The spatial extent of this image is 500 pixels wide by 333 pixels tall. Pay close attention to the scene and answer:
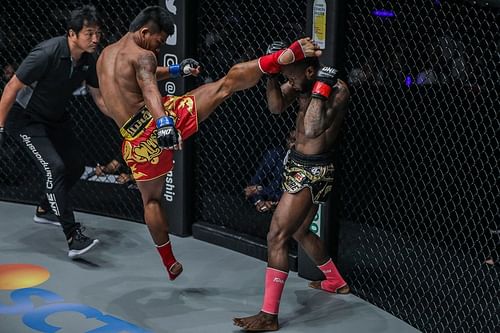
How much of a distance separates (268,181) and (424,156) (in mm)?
973

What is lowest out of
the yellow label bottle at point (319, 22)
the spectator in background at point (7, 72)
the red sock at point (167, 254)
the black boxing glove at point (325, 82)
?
the red sock at point (167, 254)

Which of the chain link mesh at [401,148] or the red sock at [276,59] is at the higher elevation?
the red sock at [276,59]

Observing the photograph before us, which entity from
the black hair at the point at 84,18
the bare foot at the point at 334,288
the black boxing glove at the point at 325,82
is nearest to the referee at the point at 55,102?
the black hair at the point at 84,18

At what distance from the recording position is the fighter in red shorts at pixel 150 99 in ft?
10.7

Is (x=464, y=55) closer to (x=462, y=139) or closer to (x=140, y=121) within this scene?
(x=462, y=139)

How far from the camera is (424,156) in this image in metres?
4.15

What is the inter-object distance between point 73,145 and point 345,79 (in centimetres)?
170

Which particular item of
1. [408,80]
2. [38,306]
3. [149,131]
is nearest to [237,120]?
[408,80]

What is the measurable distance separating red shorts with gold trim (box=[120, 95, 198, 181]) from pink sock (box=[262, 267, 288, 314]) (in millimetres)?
753

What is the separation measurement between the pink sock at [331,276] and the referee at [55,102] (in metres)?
1.30

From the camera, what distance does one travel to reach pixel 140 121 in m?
3.42

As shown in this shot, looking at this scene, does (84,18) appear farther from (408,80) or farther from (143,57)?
(408,80)

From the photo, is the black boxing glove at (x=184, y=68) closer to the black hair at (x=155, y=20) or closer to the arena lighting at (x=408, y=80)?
the black hair at (x=155, y=20)

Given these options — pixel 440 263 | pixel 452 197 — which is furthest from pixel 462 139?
pixel 440 263
